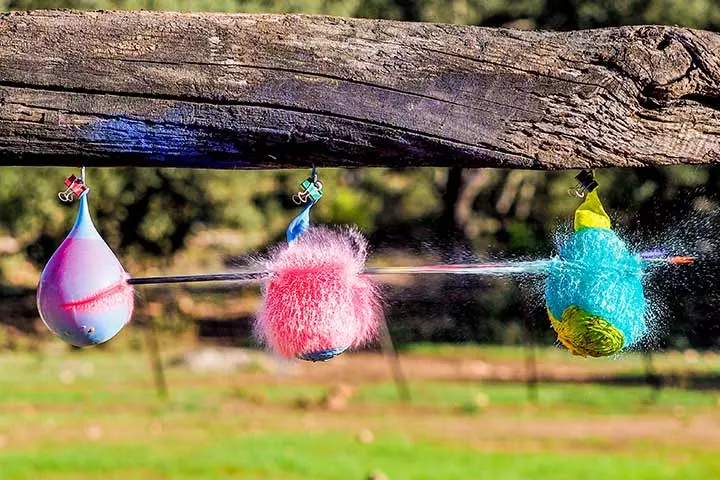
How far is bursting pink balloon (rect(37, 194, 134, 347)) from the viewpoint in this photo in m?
2.07

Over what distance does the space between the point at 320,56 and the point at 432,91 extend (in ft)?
0.59

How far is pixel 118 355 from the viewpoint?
14531 mm

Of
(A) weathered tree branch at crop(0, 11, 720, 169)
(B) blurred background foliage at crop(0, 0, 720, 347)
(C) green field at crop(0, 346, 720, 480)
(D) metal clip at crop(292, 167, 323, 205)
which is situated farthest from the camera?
(B) blurred background foliage at crop(0, 0, 720, 347)

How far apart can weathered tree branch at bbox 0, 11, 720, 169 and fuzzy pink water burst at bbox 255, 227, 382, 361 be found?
27 centimetres

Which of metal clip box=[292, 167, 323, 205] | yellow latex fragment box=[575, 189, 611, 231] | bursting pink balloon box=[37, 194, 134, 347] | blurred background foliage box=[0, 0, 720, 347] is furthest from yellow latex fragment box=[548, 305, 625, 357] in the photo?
blurred background foliage box=[0, 0, 720, 347]

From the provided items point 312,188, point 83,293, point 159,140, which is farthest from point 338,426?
point 159,140

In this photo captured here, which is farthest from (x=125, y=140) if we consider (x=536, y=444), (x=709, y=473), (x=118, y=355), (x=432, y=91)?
(x=118, y=355)

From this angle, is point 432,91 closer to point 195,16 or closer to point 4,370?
point 195,16

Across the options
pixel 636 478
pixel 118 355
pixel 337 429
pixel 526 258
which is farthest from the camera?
pixel 118 355

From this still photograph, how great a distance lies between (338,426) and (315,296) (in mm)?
8003

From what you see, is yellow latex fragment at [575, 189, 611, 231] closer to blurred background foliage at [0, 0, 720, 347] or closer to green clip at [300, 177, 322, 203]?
green clip at [300, 177, 322, 203]

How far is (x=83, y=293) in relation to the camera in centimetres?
207

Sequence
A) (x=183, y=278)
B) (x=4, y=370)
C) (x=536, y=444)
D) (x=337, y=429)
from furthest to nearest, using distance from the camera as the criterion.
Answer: (x=4, y=370)
(x=337, y=429)
(x=536, y=444)
(x=183, y=278)

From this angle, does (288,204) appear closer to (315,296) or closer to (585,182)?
(315,296)
